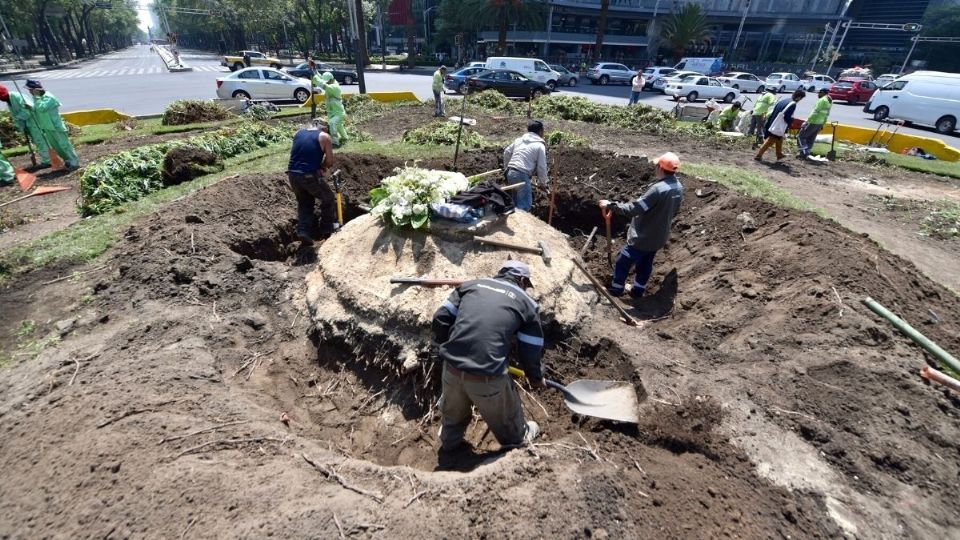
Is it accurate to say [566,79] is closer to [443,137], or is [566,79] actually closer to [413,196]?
[443,137]

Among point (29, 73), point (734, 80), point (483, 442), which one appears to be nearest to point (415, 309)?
point (483, 442)

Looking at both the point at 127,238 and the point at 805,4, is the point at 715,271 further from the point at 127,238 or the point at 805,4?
the point at 805,4

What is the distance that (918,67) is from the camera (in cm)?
4369

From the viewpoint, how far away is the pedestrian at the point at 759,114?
42.9ft

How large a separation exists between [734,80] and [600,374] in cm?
3295

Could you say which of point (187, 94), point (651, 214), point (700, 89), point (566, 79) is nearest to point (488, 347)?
point (651, 214)

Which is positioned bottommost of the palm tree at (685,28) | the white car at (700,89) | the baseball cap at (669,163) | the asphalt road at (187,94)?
the asphalt road at (187,94)

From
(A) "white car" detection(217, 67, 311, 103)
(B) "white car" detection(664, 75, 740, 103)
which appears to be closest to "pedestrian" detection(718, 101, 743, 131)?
(B) "white car" detection(664, 75, 740, 103)

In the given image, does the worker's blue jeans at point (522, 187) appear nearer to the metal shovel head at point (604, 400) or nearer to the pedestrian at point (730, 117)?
the metal shovel head at point (604, 400)

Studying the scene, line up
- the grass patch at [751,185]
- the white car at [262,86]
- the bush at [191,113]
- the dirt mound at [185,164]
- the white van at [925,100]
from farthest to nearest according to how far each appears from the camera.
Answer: the white car at [262,86], the white van at [925,100], the bush at [191,113], the dirt mound at [185,164], the grass patch at [751,185]

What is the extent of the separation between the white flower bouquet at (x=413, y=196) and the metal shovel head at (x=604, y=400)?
8.85ft

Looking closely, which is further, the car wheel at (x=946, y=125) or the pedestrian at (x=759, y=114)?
the car wheel at (x=946, y=125)

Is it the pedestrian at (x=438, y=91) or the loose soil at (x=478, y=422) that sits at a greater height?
the pedestrian at (x=438, y=91)

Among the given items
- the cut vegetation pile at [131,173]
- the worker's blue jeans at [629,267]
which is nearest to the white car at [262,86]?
the cut vegetation pile at [131,173]
